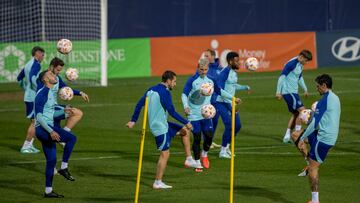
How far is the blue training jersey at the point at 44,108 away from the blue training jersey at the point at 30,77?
4.59 metres

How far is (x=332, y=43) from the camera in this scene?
4384cm

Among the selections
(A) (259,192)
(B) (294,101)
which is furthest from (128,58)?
(A) (259,192)

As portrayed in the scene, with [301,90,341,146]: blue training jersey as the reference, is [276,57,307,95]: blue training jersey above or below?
above

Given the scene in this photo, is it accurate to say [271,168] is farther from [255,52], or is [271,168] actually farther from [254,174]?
[255,52]

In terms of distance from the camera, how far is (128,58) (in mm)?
41031

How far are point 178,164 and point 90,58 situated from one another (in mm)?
17743

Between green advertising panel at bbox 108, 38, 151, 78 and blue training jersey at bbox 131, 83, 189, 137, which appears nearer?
blue training jersey at bbox 131, 83, 189, 137

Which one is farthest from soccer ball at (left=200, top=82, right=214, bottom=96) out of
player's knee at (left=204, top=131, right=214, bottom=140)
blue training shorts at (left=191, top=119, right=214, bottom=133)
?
player's knee at (left=204, top=131, right=214, bottom=140)

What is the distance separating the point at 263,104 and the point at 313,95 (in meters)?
2.71

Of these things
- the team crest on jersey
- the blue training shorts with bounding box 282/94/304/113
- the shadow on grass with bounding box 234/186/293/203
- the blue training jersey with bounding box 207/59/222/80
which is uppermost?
the blue training jersey with bounding box 207/59/222/80

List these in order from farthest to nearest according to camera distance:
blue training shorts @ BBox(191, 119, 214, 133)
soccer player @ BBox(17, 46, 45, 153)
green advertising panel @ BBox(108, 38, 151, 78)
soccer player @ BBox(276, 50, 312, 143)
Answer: green advertising panel @ BBox(108, 38, 151, 78) < soccer player @ BBox(276, 50, 312, 143) < soccer player @ BBox(17, 46, 45, 153) < blue training shorts @ BBox(191, 119, 214, 133)

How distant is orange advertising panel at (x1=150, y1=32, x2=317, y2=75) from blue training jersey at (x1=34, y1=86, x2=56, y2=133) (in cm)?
2240

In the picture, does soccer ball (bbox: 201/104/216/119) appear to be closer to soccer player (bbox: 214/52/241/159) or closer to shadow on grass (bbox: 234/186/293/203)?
shadow on grass (bbox: 234/186/293/203)

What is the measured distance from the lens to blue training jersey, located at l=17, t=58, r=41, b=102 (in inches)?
920
